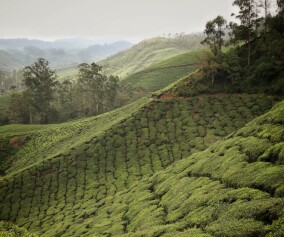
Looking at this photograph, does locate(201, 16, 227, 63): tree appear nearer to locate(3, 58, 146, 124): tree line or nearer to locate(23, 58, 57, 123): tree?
locate(3, 58, 146, 124): tree line

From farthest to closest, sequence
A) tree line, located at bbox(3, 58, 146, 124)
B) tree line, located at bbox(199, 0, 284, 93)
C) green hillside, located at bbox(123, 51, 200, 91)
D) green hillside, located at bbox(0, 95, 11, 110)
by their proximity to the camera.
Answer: green hillside, located at bbox(123, 51, 200, 91) → green hillside, located at bbox(0, 95, 11, 110) → tree line, located at bbox(3, 58, 146, 124) → tree line, located at bbox(199, 0, 284, 93)

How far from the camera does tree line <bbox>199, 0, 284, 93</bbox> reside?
56.2 meters

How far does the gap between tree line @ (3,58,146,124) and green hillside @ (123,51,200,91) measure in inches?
990

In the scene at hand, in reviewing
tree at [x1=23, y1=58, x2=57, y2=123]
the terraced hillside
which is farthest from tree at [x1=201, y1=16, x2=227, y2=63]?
tree at [x1=23, y1=58, x2=57, y2=123]

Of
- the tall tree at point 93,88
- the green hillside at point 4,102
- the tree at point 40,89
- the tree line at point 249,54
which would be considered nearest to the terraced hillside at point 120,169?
the tree line at point 249,54

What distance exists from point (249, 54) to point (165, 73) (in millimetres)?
98244

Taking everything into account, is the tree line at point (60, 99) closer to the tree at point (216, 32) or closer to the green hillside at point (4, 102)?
the green hillside at point (4, 102)

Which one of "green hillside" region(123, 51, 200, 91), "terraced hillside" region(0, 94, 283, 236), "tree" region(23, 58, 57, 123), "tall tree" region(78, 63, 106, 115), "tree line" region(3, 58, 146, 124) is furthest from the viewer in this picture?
"green hillside" region(123, 51, 200, 91)

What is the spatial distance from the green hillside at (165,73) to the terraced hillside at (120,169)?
85.2m

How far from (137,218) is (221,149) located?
11.4 m

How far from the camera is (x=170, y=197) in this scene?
27.3 meters

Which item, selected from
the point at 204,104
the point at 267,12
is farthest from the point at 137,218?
the point at 267,12

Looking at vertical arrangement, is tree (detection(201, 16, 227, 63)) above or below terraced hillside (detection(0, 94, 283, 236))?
above

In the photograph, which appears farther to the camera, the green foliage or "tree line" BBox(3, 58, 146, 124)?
"tree line" BBox(3, 58, 146, 124)
